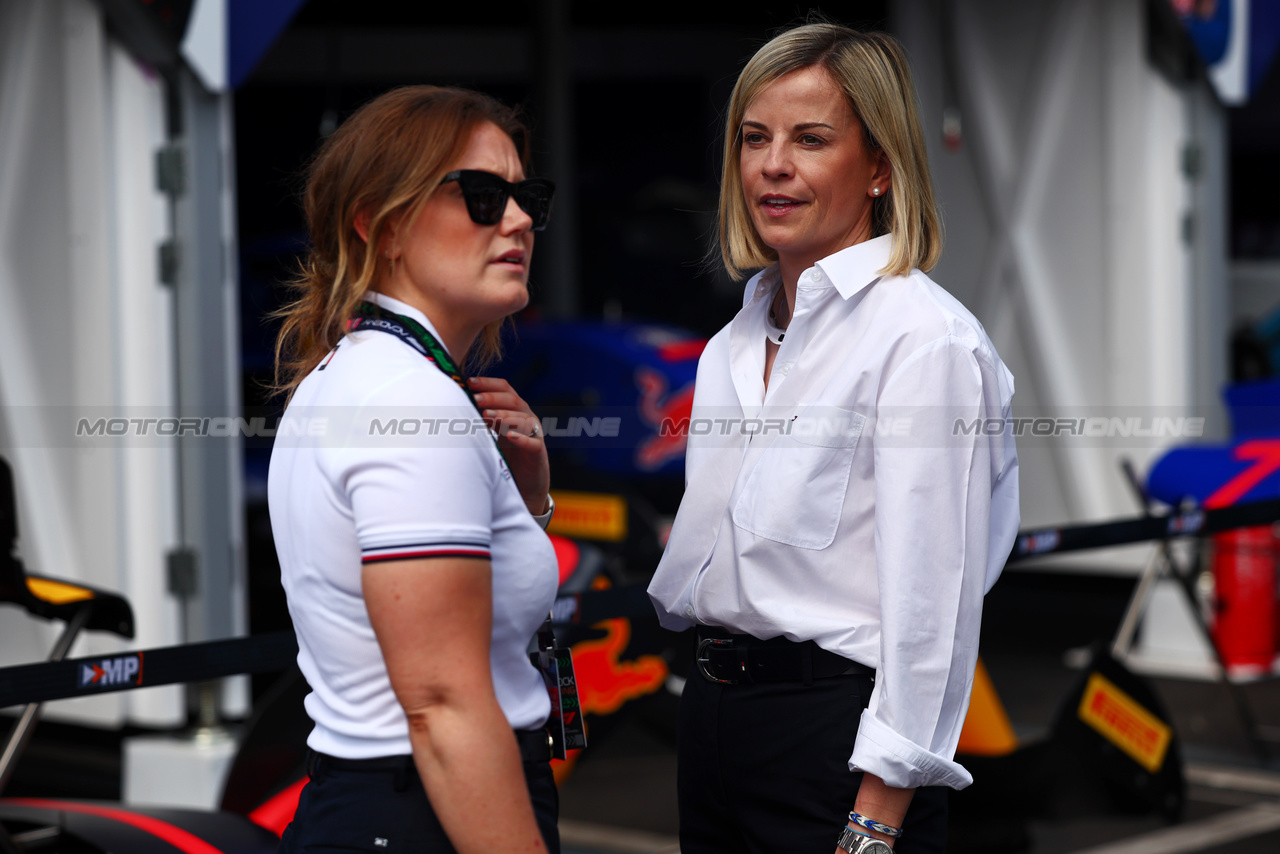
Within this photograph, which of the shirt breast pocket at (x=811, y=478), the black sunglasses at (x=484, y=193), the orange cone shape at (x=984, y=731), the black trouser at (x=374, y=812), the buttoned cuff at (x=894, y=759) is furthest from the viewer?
the orange cone shape at (x=984, y=731)

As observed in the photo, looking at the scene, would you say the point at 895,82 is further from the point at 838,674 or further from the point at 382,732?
the point at 382,732

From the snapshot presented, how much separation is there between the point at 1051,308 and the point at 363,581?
7.39m

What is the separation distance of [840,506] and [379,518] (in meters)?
0.73

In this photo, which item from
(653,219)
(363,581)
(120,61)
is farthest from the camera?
(653,219)

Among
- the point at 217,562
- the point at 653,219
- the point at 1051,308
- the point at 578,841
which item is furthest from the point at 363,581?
the point at 653,219

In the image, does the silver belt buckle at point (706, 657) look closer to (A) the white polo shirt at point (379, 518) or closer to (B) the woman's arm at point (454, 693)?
(A) the white polo shirt at point (379, 518)

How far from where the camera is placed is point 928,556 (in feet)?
5.67

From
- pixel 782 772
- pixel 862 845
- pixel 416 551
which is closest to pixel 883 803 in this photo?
pixel 862 845

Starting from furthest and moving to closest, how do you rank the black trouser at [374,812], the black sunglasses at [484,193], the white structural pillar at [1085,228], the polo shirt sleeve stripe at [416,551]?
the white structural pillar at [1085,228]
the black sunglasses at [484,193]
the black trouser at [374,812]
the polo shirt sleeve stripe at [416,551]

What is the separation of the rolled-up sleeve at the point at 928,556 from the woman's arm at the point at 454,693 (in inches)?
22.1

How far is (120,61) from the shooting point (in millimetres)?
4555

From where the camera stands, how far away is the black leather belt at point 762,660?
6.13 ft
